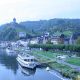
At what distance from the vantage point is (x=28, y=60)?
1906 inches

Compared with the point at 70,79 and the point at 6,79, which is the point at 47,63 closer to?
the point at 6,79

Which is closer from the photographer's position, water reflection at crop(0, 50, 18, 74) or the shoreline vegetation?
the shoreline vegetation

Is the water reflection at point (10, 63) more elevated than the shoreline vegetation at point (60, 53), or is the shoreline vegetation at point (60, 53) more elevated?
the shoreline vegetation at point (60, 53)

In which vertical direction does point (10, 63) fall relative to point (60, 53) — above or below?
below

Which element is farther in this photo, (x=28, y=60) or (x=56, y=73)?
(x=28, y=60)

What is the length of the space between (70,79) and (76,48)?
27.7m

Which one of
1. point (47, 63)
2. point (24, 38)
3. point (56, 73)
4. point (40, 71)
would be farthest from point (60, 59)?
point (24, 38)

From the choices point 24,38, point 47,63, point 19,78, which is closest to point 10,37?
point 24,38

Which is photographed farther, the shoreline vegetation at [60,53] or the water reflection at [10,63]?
the water reflection at [10,63]

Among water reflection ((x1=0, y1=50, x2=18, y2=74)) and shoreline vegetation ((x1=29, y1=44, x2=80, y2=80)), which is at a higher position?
shoreline vegetation ((x1=29, y1=44, x2=80, y2=80))

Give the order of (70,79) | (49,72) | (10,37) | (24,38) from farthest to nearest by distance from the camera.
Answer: (10,37), (24,38), (49,72), (70,79)

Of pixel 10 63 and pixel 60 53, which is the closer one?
pixel 10 63

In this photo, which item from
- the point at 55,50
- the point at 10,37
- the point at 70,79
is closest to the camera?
the point at 70,79

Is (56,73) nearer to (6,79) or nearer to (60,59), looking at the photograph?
(6,79)
